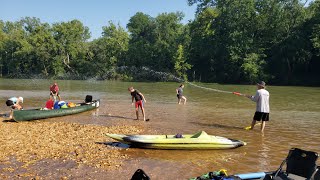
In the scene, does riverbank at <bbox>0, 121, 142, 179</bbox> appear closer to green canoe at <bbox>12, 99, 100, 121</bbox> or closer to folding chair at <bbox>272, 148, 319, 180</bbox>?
green canoe at <bbox>12, 99, 100, 121</bbox>

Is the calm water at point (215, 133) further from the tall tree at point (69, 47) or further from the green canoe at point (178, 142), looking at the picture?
the tall tree at point (69, 47)

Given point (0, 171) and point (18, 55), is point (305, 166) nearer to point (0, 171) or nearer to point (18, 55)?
point (0, 171)

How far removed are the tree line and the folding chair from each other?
58839 mm

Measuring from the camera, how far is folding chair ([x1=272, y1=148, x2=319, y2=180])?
6773mm

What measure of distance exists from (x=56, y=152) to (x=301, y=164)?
754 cm

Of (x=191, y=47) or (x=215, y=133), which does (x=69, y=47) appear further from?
(x=215, y=133)

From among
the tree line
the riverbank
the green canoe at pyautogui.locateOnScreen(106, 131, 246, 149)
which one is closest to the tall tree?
the tree line

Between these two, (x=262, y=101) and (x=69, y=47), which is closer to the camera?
(x=262, y=101)

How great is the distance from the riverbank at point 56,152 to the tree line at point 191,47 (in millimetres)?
55777

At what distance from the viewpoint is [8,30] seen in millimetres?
117562

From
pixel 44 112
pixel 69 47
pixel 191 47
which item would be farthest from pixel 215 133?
pixel 69 47

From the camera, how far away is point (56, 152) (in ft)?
36.8

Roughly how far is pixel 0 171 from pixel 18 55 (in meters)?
94.8

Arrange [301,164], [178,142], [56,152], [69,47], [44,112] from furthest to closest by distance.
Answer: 1. [69,47]
2. [44,112]
3. [178,142]
4. [56,152]
5. [301,164]
